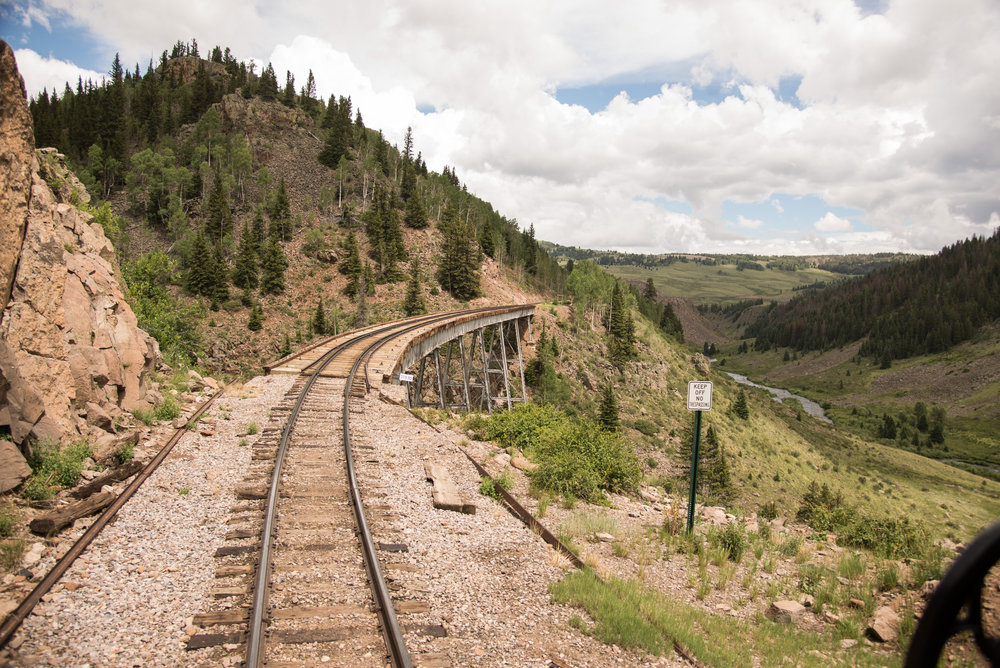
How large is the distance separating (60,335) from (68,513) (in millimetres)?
4223

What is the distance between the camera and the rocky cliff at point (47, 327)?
26.3ft

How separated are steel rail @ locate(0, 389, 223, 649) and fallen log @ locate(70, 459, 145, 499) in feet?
0.45

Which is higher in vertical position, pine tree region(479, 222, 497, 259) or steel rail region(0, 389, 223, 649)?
pine tree region(479, 222, 497, 259)

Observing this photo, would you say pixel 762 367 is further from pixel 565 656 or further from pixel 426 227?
pixel 565 656

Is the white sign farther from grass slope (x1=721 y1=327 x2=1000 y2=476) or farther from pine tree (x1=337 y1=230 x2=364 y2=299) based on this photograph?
grass slope (x1=721 y1=327 x2=1000 y2=476)

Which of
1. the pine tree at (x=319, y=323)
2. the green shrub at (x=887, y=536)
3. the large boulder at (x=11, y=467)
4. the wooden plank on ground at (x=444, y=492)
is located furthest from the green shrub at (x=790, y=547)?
the pine tree at (x=319, y=323)

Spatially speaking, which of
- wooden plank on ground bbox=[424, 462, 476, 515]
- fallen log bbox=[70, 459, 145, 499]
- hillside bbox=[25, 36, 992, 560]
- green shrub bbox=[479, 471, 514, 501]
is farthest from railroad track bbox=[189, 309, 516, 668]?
hillside bbox=[25, 36, 992, 560]

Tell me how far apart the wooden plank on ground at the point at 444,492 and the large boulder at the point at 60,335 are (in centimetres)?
600

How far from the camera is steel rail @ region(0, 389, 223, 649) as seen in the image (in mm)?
4617

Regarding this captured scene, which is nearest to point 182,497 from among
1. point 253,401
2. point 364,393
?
point 253,401

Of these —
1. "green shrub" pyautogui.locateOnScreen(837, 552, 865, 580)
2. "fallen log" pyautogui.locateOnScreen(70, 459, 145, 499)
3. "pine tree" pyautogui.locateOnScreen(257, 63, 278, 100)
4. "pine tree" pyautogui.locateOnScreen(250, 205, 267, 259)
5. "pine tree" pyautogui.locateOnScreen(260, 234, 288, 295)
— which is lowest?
"green shrub" pyautogui.locateOnScreen(837, 552, 865, 580)

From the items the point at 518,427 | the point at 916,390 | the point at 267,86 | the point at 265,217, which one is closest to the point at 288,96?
the point at 267,86

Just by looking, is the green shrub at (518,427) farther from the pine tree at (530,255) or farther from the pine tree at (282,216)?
the pine tree at (530,255)

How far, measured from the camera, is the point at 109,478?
8.00 meters
